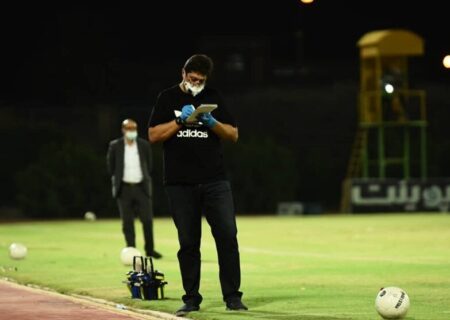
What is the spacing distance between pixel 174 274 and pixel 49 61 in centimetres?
4043

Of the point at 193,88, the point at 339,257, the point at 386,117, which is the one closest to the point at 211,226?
the point at 193,88

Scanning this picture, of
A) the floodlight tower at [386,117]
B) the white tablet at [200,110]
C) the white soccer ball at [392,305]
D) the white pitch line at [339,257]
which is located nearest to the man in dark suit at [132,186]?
the white pitch line at [339,257]

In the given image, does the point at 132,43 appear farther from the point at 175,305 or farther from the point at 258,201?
the point at 175,305

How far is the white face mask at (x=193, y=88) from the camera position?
518 inches

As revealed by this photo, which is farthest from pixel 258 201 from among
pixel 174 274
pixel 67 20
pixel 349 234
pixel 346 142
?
pixel 174 274

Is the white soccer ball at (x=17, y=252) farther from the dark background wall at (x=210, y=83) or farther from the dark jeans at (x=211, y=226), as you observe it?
the dark background wall at (x=210, y=83)

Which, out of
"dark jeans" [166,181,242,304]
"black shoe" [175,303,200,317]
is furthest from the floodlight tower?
"black shoe" [175,303,200,317]

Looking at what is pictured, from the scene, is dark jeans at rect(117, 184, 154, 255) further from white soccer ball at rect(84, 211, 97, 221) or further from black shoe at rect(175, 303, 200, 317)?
white soccer ball at rect(84, 211, 97, 221)

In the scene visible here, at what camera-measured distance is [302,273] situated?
703 inches

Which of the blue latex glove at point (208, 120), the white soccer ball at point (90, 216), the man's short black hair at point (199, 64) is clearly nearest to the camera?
the blue latex glove at point (208, 120)

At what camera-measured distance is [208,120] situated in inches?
508

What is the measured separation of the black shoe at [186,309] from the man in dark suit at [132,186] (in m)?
8.38

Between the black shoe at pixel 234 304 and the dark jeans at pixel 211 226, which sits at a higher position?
the dark jeans at pixel 211 226

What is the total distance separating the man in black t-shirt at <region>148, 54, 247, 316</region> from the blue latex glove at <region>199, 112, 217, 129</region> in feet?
0.45
